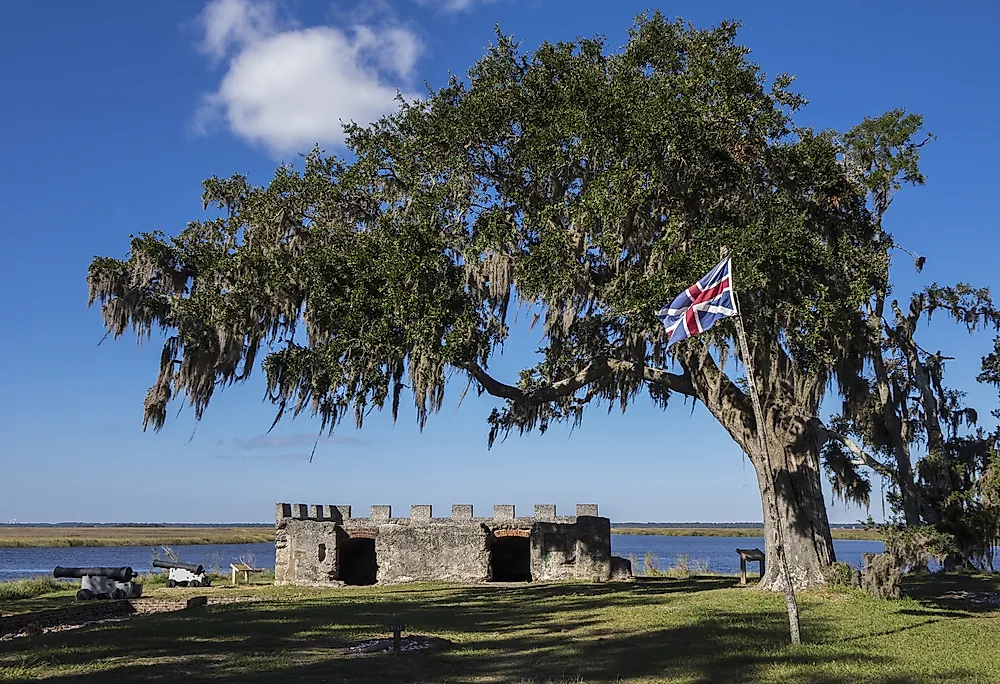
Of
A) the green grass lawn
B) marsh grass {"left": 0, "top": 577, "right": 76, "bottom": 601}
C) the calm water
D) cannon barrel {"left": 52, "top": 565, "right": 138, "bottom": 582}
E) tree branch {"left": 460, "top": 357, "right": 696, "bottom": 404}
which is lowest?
the calm water

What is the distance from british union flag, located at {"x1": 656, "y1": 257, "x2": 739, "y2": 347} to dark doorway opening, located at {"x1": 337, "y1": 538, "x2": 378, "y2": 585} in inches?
720

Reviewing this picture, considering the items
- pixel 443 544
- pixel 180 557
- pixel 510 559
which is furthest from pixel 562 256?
pixel 180 557

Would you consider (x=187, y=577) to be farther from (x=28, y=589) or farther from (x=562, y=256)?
(x=562, y=256)

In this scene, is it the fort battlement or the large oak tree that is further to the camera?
the fort battlement

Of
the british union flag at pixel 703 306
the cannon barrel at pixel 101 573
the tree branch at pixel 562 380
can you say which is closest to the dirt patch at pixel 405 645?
the british union flag at pixel 703 306

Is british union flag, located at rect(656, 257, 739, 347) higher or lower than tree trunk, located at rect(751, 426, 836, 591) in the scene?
higher

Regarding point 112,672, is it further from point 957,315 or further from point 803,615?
point 957,315

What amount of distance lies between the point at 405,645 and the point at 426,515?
14.7 metres

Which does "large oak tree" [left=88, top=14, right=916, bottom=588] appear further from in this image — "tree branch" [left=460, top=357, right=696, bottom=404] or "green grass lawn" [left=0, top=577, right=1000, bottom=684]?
"green grass lawn" [left=0, top=577, right=1000, bottom=684]

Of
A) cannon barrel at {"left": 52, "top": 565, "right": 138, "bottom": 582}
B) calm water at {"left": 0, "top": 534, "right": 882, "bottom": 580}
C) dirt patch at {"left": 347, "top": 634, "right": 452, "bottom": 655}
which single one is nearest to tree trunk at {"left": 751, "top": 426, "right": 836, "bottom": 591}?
dirt patch at {"left": 347, "top": 634, "right": 452, "bottom": 655}

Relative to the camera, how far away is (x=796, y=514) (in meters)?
17.6

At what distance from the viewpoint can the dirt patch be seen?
1067 cm

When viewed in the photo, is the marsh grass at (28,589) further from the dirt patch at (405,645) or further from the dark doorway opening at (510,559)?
the dirt patch at (405,645)

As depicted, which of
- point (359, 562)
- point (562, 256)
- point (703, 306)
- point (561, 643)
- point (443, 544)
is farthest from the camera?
point (359, 562)
